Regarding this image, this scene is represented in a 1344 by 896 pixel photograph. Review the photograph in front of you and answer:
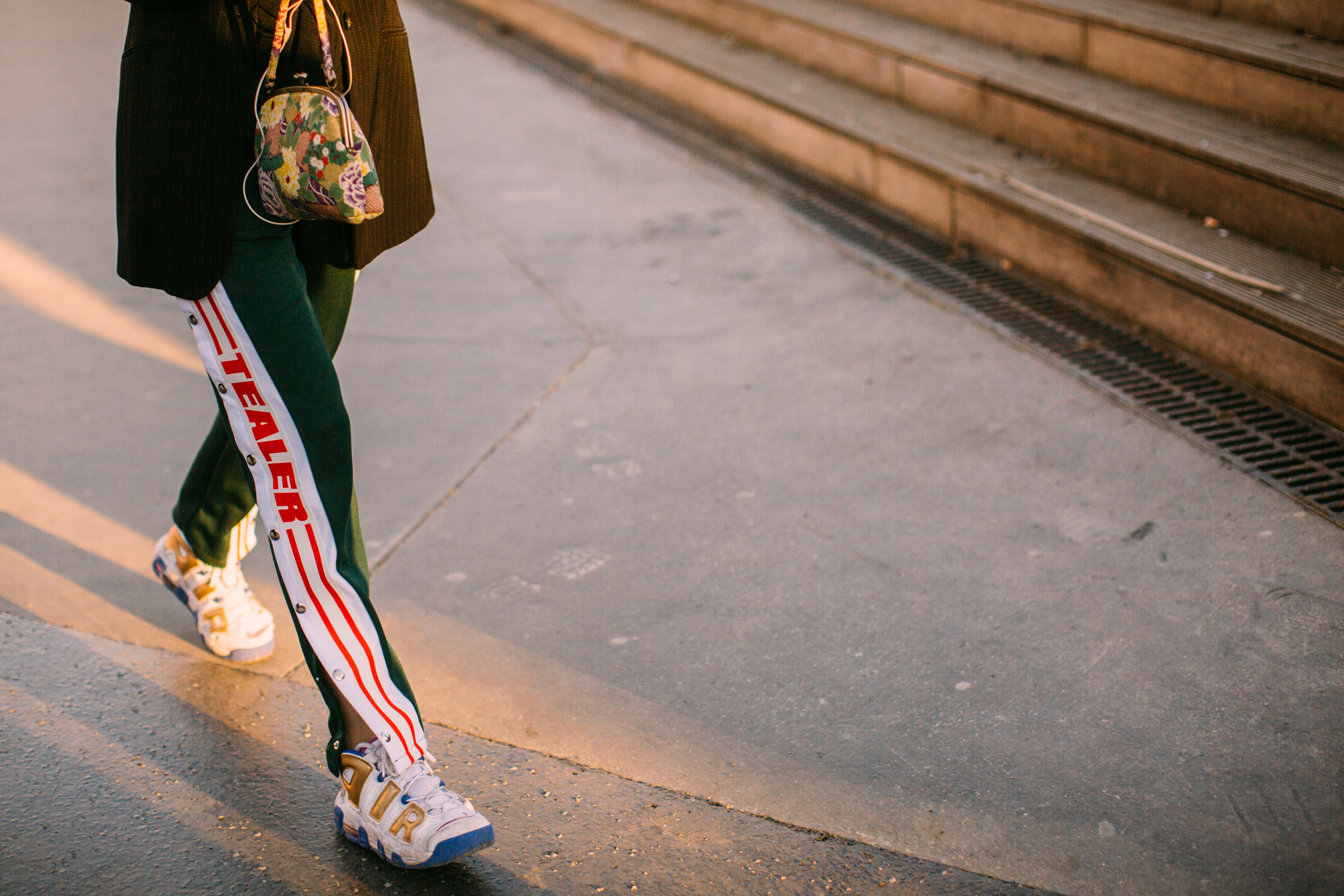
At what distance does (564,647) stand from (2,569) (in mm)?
1587

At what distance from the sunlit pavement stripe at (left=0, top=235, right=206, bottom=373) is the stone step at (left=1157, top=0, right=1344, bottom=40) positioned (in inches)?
169

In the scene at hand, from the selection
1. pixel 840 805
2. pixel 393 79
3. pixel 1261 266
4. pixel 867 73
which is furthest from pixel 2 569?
pixel 867 73

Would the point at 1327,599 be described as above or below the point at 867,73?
below

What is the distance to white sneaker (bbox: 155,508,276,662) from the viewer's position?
280 centimetres

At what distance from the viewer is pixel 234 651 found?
2.81 metres

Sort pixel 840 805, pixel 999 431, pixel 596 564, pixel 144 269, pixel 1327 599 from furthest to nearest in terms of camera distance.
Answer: pixel 999 431 → pixel 596 564 → pixel 1327 599 → pixel 840 805 → pixel 144 269

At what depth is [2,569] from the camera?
125 inches

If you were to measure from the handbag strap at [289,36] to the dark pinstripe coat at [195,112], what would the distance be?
0.02 metres

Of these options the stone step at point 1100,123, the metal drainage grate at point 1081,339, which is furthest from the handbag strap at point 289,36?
the stone step at point 1100,123

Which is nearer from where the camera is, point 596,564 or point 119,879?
point 119,879

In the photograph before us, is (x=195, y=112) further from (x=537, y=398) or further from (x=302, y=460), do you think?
(x=537, y=398)

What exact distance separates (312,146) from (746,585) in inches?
63.1

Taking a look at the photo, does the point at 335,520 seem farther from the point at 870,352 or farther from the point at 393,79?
the point at 870,352

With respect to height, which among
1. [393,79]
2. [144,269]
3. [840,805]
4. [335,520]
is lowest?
[840,805]
